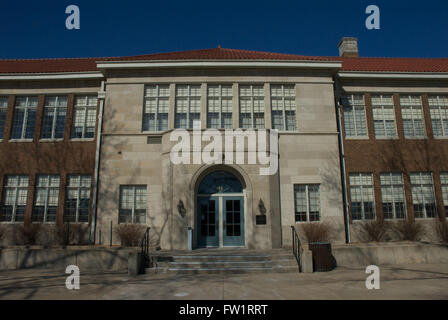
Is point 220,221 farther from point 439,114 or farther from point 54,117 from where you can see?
point 439,114

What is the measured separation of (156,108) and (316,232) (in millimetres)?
9888

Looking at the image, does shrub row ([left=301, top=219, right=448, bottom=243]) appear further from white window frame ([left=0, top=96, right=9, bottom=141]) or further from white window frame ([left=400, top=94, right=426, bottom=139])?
white window frame ([left=0, top=96, right=9, bottom=141])

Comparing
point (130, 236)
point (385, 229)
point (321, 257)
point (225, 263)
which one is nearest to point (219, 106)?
point (130, 236)

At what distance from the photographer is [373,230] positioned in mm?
14836

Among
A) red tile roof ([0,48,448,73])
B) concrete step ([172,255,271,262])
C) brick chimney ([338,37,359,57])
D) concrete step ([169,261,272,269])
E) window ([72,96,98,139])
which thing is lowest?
concrete step ([169,261,272,269])

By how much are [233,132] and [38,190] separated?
10625 mm

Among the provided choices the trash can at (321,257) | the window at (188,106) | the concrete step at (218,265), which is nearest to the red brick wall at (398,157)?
the trash can at (321,257)

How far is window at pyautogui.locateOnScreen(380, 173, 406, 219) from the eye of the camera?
1584 cm

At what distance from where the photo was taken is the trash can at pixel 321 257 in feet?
35.6

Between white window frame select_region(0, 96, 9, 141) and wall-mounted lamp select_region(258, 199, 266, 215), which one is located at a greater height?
white window frame select_region(0, 96, 9, 141)

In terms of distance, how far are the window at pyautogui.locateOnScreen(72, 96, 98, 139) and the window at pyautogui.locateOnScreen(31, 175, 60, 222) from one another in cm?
266

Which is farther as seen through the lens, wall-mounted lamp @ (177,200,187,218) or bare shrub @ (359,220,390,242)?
bare shrub @ (359,220,390,242)

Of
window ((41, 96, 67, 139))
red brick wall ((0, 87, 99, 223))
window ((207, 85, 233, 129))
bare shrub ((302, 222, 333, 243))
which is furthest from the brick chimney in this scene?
window ((41, 96, 67, 139))

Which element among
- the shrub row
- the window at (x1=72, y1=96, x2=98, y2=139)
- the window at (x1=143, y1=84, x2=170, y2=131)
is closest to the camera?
the shrub row
